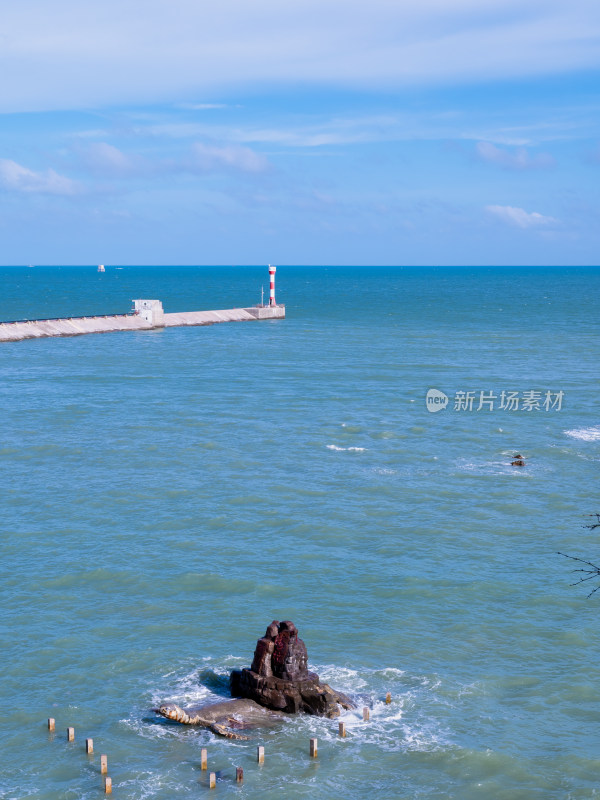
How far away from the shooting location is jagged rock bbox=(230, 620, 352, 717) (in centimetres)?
3256

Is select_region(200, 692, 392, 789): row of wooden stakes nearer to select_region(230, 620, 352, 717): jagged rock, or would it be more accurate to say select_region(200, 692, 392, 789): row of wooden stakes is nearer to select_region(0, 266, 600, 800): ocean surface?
select_region(0, 266, 600, 800): ocean surface

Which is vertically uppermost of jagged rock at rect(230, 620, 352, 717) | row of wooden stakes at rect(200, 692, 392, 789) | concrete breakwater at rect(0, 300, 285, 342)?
concrete breakwater at rect(0, 300, 285, 342)

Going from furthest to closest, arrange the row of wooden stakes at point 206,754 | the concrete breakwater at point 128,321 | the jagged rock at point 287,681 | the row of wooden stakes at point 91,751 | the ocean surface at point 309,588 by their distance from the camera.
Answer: the concrete breakwater at point 128,321
the jagged rock at point 287,681
the ocean surface at point 309,588
the row of wooden stakes at point 206,754
the row of wooden stakes at point 91,751

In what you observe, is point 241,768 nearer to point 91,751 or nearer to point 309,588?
point 91,751

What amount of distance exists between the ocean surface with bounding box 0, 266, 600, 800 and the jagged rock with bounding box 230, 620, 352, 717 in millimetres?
634

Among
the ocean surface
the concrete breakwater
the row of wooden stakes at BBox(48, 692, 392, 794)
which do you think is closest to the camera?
the row of wooden stakes at BBox(48, 692, 392, 794)

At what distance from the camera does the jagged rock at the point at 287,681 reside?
32562 millimetres

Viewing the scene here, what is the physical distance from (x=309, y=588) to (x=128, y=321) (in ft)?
425

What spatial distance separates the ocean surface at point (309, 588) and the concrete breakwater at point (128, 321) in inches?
2362

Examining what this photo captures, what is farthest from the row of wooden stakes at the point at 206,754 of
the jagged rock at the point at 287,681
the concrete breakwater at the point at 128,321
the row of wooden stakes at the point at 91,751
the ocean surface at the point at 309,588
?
the concrete breakwater at the point at 128,321

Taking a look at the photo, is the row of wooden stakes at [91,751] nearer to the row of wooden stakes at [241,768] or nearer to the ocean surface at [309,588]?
the ocean surface at [309,588]

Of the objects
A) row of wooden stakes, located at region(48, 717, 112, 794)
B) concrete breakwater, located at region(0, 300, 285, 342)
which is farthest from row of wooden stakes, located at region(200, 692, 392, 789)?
concrete breakwater, located at region(0, 300, 285, 342)

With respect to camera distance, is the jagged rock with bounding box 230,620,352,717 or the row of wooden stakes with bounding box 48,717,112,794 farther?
the jagged rock with bounding box 230,620,352,717

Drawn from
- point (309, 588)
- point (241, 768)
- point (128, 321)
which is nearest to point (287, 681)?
point (241, 768)
